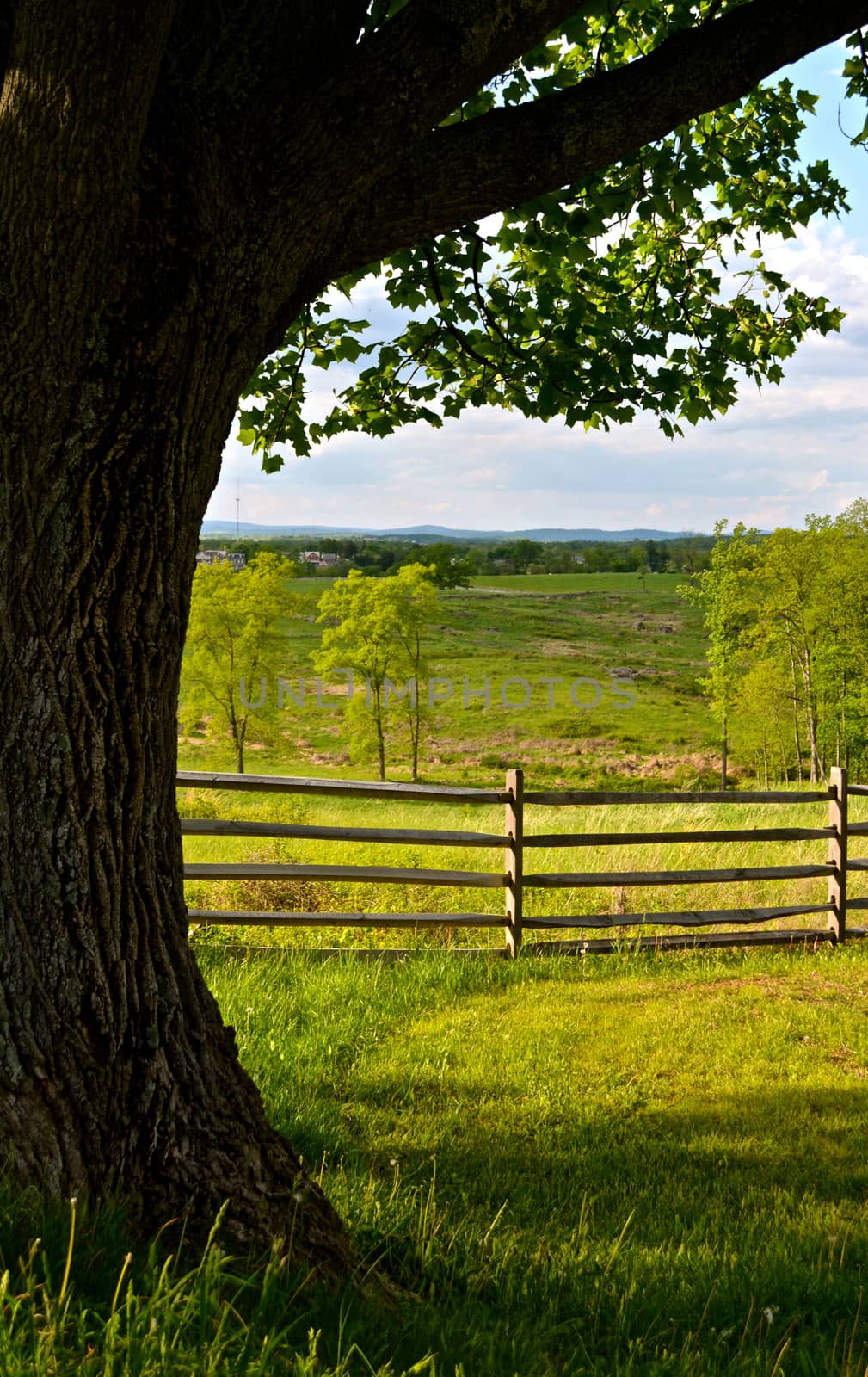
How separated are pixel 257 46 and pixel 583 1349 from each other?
3.40 m

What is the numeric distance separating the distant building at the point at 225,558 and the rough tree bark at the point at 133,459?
1521 inches

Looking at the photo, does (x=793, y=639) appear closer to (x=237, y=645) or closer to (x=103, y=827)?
(x=237, y=645)

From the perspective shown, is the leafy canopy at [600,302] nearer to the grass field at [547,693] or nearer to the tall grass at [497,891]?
Result: the tall grass at [497,891]

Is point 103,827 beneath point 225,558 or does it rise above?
beneath

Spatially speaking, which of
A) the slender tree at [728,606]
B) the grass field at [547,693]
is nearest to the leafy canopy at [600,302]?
the grass field at [547,693]

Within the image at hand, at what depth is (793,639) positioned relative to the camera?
4706 centimetres

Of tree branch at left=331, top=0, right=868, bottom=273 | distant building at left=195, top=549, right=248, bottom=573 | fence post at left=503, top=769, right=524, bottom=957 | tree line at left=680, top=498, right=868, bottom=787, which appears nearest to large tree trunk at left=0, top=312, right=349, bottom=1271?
tree branch at left=331, top=0, right=868, bottom=273

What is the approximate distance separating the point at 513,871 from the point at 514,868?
0.14 feet

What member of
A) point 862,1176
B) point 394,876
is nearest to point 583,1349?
point 862,1176

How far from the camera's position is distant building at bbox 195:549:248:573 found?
4112 centimetres

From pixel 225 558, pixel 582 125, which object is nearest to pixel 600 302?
pixel 582 125

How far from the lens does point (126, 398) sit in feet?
8.03

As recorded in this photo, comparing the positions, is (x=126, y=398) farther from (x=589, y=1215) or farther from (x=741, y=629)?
(x=741, y=629)

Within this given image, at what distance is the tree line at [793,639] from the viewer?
150ft
